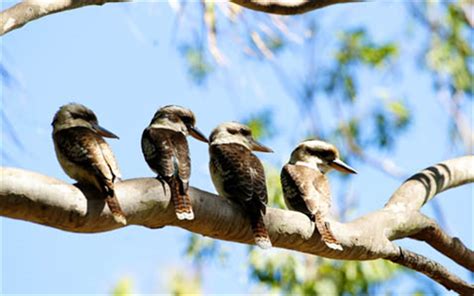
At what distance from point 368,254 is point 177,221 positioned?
0.92 m

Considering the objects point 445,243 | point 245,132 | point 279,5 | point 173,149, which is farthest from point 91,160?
point 279,5

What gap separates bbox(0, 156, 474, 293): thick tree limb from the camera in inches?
119

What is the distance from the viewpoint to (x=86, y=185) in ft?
11.2

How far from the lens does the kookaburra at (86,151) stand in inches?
130

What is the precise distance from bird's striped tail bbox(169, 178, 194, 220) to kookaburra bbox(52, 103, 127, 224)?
7.9 inches

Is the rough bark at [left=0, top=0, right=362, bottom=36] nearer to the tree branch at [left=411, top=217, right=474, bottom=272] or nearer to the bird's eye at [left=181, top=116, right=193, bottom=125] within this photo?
the bird's eye at [left=181, top=116, right=193, bottom=125]

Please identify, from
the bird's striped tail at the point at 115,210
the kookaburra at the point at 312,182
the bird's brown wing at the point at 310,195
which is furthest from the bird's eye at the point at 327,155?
the bird's striped tail at the point at 115,210

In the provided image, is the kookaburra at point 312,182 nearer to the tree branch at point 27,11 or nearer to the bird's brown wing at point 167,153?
the bird's brown wing at point 167,153

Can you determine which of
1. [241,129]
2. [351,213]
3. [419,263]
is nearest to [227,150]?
[241,129]

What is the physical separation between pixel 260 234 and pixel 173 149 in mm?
507

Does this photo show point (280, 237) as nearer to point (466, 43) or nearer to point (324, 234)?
point (324, 234)

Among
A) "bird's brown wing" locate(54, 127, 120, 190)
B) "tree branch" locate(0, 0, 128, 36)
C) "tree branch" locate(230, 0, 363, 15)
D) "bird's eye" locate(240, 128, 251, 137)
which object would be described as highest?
"tree branch" locate(230, 0, 363, 15)

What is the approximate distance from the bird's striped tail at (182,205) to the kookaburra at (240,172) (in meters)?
0.34

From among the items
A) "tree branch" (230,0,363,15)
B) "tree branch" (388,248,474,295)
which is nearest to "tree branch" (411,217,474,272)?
"tree branch" (388,248,474,295)
